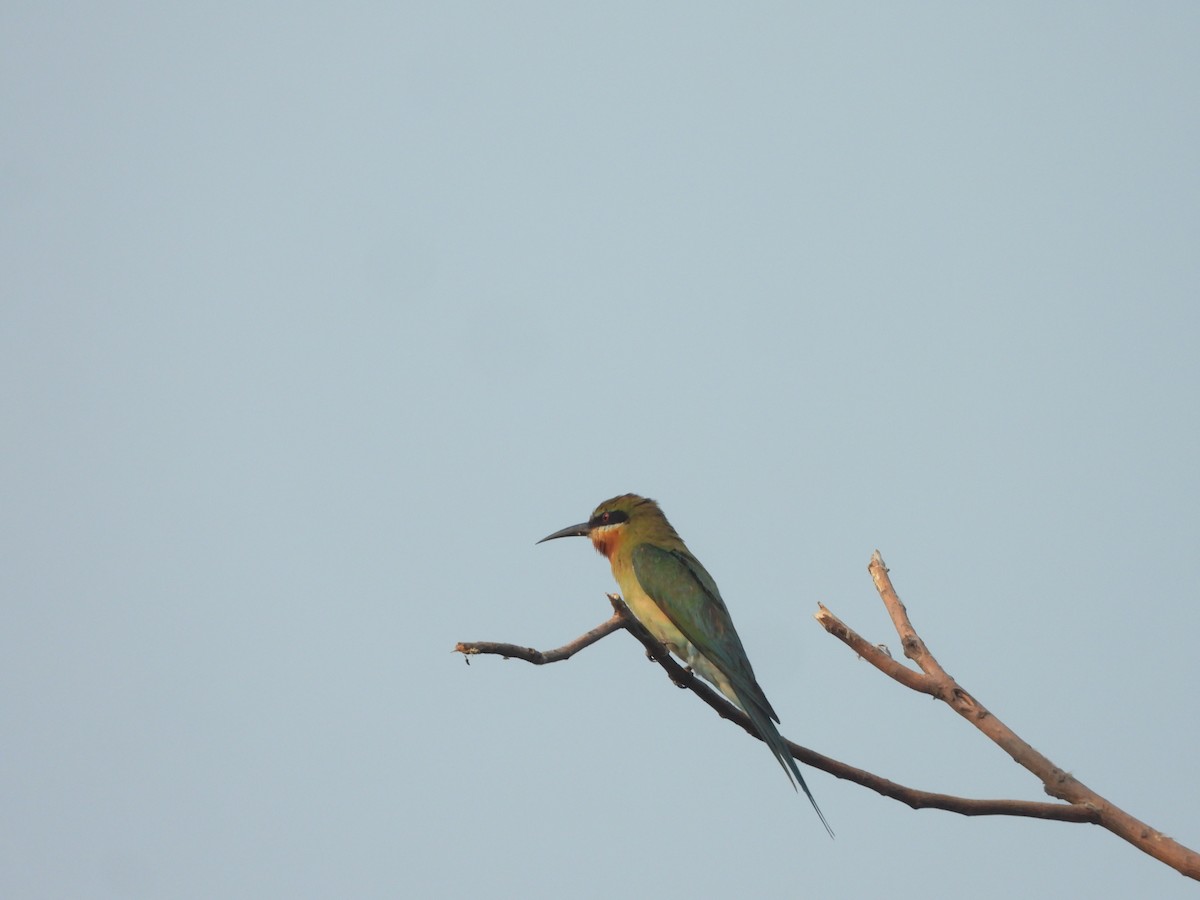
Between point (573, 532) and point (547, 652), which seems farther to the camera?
point (573, 532)

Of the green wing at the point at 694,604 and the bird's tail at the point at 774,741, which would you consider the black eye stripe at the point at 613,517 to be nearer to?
the green wing at the point at 694,604

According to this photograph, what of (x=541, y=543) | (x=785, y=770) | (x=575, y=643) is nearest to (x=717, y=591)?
(x=541, y=543)

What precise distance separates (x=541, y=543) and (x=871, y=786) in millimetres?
3611

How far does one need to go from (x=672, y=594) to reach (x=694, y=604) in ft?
0.57

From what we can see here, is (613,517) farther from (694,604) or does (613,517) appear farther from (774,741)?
(774,741)

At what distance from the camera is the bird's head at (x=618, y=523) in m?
7.15

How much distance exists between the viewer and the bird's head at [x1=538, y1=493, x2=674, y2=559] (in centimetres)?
715

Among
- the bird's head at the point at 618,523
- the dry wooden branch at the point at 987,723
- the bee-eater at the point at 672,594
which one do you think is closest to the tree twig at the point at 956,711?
the dry wooden branch at the point at 987,723

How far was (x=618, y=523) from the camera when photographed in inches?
286

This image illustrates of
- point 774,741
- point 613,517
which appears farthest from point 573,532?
point 774,741

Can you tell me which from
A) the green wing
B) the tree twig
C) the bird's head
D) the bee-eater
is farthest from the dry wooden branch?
the bird's head

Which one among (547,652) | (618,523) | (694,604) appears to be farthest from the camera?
(618,523)

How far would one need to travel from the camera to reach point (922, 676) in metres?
4.34

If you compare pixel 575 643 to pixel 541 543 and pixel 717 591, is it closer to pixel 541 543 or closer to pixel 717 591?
pixel 717 591
